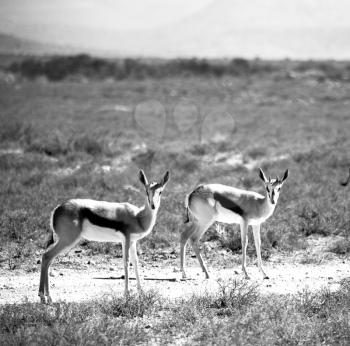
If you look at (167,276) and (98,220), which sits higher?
(98,220)

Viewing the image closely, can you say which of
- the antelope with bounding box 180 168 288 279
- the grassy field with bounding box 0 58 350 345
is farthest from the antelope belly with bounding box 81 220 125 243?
the antelope with bounding box 180 168 288 279

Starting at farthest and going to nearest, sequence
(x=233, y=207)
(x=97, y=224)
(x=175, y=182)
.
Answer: (x=175, y=182), (x=233, y=207), (x=97, y=224)

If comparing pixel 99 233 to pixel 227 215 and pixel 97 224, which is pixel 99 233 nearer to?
pixel 97 224

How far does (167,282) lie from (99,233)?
1.65 metres

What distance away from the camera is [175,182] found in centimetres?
1650

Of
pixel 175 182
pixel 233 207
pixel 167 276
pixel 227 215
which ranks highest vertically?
pixel 233 207

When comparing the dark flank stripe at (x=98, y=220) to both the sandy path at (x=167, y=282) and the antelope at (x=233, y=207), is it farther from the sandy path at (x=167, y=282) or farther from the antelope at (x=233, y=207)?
the antelope at (x=233, y=207)

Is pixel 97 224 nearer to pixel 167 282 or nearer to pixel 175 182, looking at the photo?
pixel 167 282

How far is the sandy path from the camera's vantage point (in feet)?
28.2

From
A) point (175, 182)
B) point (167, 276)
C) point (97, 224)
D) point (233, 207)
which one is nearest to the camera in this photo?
point (97, 224)

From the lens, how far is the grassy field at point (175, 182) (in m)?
7.17

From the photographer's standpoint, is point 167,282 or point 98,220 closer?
point 98,220

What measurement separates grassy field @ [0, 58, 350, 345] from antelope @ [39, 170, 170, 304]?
0.69 m

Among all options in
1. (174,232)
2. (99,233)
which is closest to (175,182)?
(174,232)
